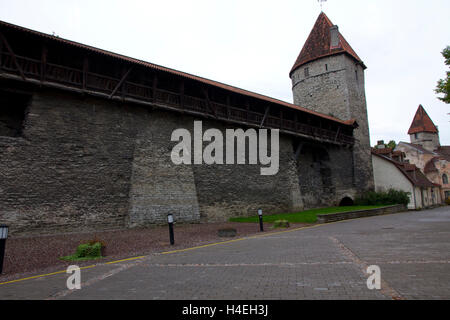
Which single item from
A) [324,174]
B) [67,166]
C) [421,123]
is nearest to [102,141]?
[67,166]

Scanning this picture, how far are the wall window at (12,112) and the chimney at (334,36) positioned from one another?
89.7 ft

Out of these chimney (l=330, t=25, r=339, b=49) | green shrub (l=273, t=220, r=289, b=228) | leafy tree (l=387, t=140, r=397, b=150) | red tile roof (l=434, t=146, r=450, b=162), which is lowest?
green shrub (l=273, t=220, r=289, b=228)

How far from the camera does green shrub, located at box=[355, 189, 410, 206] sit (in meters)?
26.3

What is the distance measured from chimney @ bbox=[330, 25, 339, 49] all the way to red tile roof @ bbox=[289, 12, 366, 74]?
0.31 meters

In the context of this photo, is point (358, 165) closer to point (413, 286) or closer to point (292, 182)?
point (292, 182)

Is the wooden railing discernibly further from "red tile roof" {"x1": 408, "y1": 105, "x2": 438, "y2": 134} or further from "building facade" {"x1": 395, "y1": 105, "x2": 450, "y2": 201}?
"red tile roof" {"x1": 408, "y1": 105, "x2": 438, "y2": 134}

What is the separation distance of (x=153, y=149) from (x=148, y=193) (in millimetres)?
2179

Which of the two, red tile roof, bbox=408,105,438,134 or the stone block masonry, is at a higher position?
red tile roof, bbox=408,105,438,134

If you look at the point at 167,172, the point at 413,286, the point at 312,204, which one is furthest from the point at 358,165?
the point at 413,286

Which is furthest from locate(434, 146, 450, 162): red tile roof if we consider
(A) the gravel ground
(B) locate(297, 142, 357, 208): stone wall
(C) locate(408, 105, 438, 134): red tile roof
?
(A) the gravel ground

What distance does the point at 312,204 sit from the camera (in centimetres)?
2425

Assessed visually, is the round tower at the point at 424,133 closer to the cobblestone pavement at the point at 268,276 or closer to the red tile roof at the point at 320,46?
the red tile roof at the point at 320,46

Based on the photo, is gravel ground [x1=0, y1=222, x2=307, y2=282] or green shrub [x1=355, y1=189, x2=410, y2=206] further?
green shrub [x1=355, y1=189, x2=410, y2=206]

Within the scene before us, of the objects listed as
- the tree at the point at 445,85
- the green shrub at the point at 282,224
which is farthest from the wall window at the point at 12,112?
the tree at the point at 445,85
